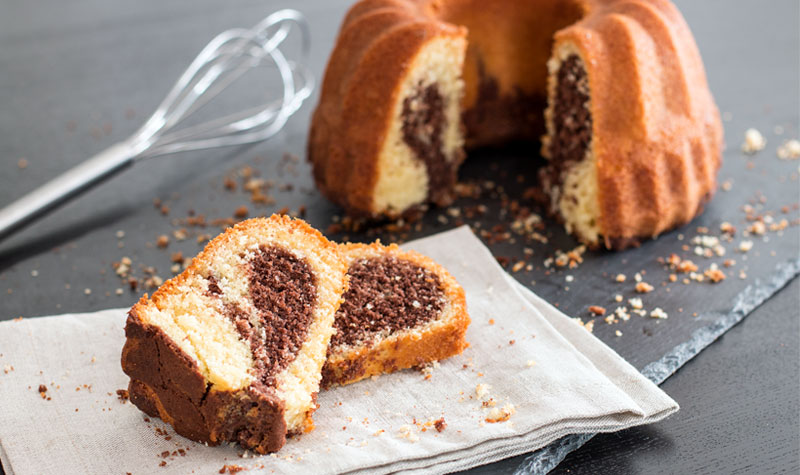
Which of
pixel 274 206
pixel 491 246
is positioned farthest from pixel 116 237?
pixel 491 246

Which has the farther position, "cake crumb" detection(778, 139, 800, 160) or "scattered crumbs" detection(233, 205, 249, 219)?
"cake crumb" detection(778, 139, 800, 160)

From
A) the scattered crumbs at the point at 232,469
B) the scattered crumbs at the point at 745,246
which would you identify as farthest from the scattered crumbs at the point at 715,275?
the scattered crumbs at the point at 232,469

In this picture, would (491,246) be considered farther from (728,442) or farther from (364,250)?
(728,442)

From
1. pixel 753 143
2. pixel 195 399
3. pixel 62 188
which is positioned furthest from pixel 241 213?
pixel 753 143

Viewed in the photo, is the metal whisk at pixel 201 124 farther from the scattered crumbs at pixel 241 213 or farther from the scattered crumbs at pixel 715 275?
Result: the scattered crumbs at pixel 715 275

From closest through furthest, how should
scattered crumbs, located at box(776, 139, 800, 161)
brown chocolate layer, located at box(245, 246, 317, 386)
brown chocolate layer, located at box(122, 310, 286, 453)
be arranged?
brown chocolate layer, located at box(122, 310, 286, 453) < brown chocolate layer, located at box(245, 246, 317, 386) < scattered crumbs, located at box(776, 139, 800, 161)

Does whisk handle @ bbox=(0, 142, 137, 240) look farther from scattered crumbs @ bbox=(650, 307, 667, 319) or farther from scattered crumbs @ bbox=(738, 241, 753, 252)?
scattered crumbs @ bbox=(738, 241, 753, 252)

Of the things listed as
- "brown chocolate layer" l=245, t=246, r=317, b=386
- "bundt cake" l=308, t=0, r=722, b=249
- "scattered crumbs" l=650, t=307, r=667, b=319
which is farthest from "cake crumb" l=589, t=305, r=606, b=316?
"brown chocolate layer" l=245, t=246, r=317, b=386
